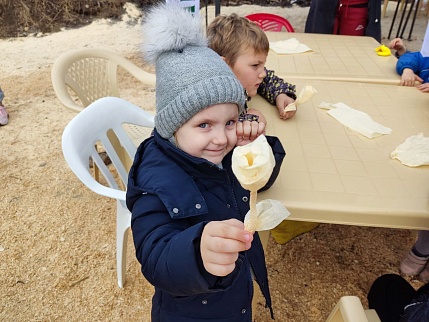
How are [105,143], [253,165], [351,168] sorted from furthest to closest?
[105,143] < [351,168] < [253,165]

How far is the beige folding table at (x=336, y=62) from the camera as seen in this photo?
6.69 feet

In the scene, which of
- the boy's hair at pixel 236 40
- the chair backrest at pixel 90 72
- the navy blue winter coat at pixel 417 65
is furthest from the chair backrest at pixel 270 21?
the boy's hair at pixel 236 40

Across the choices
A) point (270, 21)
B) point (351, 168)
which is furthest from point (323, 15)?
point (351, 168)

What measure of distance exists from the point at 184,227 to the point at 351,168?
682 millimetres

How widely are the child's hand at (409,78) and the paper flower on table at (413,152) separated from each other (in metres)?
0.66

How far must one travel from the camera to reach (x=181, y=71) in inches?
40.3

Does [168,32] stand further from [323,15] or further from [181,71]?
[323,15]

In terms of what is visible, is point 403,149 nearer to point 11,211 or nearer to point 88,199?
point 88,199

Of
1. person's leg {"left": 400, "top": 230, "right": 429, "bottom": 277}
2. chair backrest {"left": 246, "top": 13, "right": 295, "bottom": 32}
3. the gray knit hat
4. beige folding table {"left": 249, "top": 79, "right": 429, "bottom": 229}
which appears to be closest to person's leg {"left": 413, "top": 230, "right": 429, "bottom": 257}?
person's leg {"left": 400, "top": 230, "right": 429, "bottom": 277}

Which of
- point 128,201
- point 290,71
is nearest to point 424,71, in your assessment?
point 290,71

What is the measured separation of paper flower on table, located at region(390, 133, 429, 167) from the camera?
50.5 inches

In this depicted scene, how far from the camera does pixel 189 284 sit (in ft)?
2.46

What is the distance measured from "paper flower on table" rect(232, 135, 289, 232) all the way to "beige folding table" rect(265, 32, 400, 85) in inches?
57.5

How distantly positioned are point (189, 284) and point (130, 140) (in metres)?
1.16
